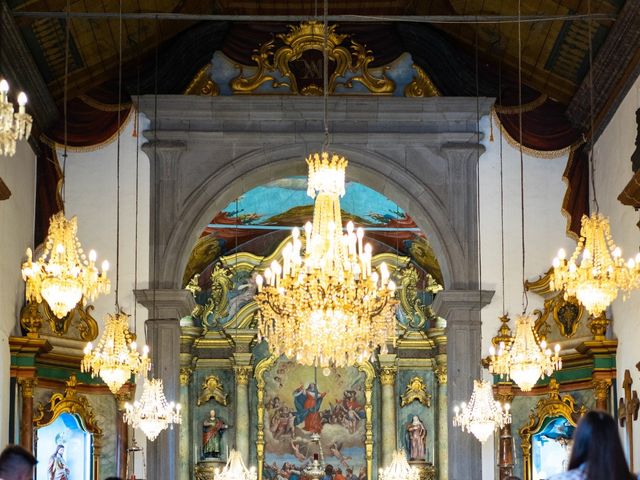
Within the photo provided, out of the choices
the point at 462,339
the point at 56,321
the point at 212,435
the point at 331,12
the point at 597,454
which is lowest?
the point at 597,454

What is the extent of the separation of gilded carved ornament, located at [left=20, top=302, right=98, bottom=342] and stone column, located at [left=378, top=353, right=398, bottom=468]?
9553mm

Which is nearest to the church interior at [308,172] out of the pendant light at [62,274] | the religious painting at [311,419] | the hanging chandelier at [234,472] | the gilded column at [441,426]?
the pendant light at [62,274]

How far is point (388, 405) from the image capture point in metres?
26.6

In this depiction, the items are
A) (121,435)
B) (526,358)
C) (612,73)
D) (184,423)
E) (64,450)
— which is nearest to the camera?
(526,358)

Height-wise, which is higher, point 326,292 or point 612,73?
point 612,73

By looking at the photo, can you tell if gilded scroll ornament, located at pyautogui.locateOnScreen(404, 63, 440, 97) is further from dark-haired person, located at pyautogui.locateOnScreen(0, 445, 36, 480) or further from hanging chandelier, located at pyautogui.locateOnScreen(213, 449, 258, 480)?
dark-haired person, located at pyautogui.locateOnScreen(0, 445, 36, 480)

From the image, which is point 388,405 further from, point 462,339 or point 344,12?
point 344,12

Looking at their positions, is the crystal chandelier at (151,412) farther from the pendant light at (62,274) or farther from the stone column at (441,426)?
the stone column at (441,426)

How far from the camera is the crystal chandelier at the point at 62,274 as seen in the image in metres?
12.7

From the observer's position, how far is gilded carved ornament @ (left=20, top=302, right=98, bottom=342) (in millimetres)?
16672

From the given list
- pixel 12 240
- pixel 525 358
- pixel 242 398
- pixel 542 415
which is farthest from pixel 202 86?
pixel 242 398

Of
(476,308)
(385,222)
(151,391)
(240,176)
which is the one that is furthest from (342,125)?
(385,222)

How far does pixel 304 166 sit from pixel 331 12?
81.8 inches

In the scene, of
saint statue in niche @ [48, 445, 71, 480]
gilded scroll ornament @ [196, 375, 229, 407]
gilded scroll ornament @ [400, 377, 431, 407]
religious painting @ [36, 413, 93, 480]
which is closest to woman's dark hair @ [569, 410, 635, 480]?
religious painting @ [36, 413, 93, 480]
